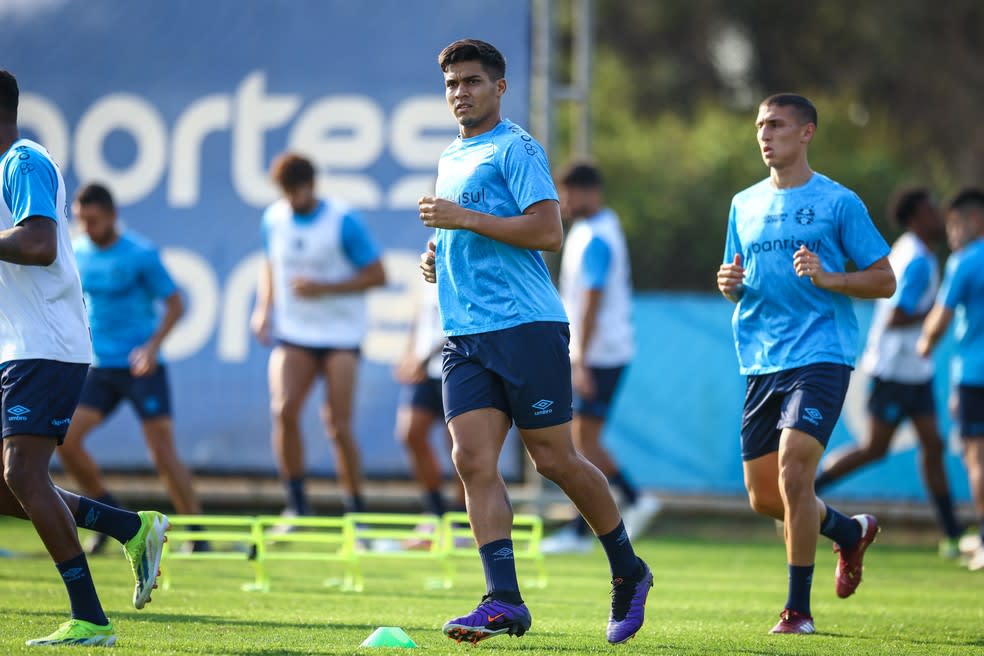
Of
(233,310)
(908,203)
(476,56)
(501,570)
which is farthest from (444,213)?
(233,310)

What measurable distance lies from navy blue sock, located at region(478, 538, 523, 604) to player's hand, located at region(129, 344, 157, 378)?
16.6 ft

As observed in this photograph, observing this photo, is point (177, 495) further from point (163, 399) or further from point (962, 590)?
point (962, 590)

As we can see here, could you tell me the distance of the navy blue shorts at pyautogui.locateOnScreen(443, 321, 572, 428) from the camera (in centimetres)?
603

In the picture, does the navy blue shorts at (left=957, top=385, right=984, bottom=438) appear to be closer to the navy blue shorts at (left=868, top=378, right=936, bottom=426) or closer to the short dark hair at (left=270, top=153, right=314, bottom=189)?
the navy blue shorts at (left=868, top=378, right=936, bottom=426)

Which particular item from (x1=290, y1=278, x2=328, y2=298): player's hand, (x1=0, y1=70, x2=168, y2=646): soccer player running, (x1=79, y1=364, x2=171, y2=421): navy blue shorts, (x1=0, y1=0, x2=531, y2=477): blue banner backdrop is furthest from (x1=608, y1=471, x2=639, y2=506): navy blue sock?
(x1=0, y1=70, x2=168, y2=646): soccer player running

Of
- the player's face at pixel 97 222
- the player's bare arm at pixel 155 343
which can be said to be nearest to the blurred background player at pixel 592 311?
the player's bare arm at pixel 155 343

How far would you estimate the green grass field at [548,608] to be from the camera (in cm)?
618

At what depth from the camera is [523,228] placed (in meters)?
5.97

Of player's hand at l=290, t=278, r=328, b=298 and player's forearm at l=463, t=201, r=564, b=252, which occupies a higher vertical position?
player's forearm at l=463, t=201, r=564, b=252

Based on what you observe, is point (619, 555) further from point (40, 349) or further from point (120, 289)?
point (120, 289)

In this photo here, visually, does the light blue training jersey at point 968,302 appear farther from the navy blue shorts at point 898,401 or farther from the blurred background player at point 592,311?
the blurred background player at point 592,311

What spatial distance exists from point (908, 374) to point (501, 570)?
6.44m

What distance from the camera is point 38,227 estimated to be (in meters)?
5.89

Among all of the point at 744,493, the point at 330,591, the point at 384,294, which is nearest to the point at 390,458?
the point at 384,294
